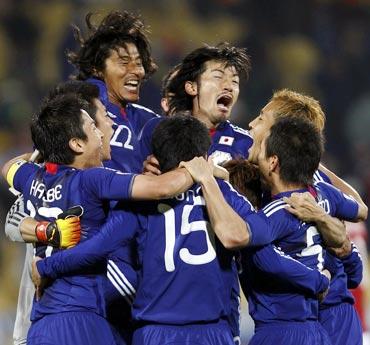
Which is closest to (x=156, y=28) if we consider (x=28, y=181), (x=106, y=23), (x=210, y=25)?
(x=210, y=25)

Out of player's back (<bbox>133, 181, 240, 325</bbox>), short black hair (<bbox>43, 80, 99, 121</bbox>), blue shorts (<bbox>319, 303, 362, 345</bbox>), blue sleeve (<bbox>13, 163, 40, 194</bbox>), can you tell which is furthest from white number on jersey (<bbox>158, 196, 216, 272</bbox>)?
blue shorts (<bbox>319, 303, 362, 345</bbox>)

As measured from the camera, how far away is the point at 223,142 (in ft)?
18.7

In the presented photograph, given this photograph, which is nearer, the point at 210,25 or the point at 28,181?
the point at 28,181

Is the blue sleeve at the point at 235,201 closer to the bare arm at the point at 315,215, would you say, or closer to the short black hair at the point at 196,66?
the bare arm at the point at 315,215

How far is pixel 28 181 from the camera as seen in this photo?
4801mm

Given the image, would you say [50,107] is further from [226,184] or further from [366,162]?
[366,162]

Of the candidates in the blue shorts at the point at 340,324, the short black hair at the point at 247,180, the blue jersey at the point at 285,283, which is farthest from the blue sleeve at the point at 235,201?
the blue shorts at the point at 340,324

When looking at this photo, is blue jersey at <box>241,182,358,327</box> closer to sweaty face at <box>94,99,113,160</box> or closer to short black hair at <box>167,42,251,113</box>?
sweaty face at <box>94,99,113,160</box>

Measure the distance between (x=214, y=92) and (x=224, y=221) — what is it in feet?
5.64

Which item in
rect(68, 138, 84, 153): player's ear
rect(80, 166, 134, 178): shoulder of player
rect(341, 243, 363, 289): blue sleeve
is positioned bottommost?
rect(341, 243, 363, 289): blue sleeve

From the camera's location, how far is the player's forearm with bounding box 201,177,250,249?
4250mm

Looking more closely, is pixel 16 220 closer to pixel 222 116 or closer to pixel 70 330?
pixel 70 330

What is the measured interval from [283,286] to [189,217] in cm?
60

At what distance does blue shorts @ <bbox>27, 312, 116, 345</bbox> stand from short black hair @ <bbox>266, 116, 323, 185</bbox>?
108cm
